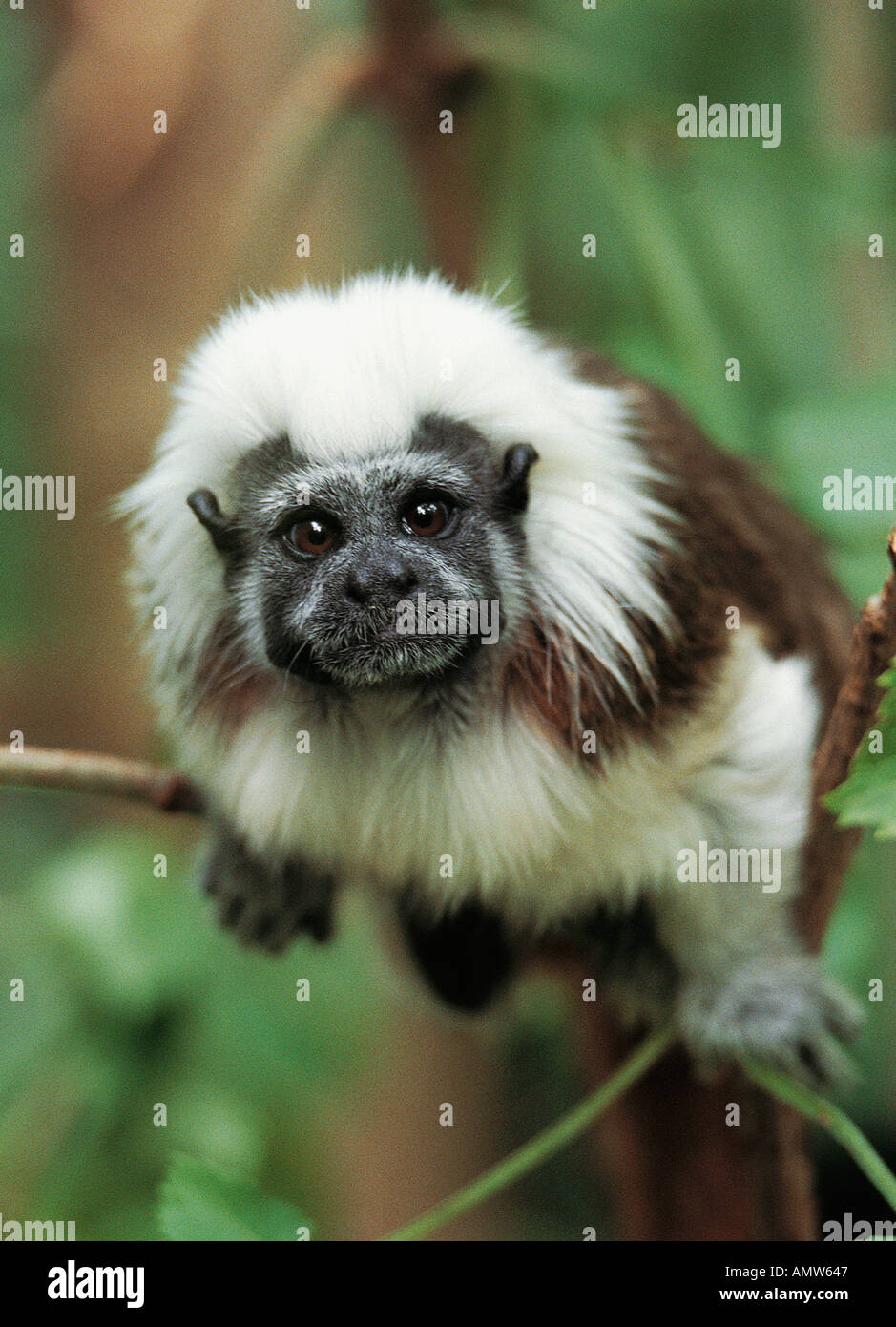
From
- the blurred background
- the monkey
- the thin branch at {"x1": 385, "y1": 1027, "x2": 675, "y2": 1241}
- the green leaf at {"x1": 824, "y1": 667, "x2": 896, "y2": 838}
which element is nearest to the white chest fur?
the monkey

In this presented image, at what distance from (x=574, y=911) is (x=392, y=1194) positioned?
5.42ft

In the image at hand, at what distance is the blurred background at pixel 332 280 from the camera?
2490 mm

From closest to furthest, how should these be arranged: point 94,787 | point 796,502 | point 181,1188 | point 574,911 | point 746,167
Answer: point 181,1188 < point 94,787 < point 574,911 < point 796,502 < point 746,167

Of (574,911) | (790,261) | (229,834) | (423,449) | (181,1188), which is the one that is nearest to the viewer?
(181,1188)

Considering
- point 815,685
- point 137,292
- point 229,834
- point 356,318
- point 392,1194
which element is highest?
point 137,292

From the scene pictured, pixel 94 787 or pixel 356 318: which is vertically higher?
pixel 356 318

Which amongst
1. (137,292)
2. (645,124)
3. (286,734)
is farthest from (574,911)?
(137,292)

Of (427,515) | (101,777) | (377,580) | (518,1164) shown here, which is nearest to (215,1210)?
(518,1164)

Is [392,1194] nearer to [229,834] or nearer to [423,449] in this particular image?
[229,834]

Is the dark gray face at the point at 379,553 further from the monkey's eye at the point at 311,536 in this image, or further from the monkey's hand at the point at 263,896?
the monkey's hand at the point at 263,896

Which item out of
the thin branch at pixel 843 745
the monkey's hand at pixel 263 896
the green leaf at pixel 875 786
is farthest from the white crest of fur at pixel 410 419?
the green leaf at pixel 875 786

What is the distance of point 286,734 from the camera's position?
197cm

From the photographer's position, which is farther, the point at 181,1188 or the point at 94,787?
the point at 94,787

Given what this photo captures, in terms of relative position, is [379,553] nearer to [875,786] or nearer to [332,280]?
[332,280]
